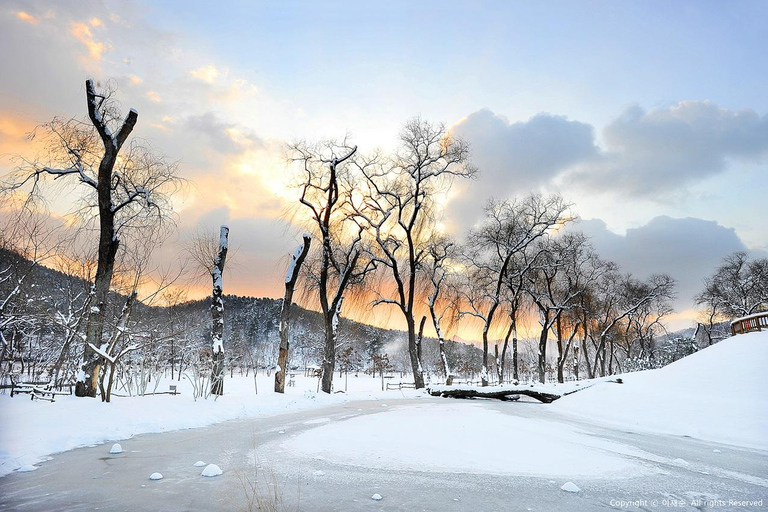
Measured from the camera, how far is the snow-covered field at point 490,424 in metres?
6.28

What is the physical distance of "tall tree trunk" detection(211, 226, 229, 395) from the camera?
50.0 feet

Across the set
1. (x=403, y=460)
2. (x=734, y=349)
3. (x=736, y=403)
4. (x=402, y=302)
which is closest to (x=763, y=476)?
(x=403, y=460)

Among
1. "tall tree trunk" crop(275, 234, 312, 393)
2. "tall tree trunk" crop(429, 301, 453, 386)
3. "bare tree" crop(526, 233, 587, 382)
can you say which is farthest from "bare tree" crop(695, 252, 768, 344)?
"tall tree trunk" crop(275, 234, 312, 393)

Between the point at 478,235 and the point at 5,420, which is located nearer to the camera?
the point at 5,420

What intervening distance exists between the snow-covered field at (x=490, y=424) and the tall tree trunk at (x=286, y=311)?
2.23 meters

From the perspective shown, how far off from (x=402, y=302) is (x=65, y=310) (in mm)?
19309

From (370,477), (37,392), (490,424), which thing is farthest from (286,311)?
(370,477)

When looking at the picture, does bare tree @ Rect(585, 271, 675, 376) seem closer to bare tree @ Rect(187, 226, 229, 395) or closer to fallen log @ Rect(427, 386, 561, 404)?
fallen log @ Rect(427, 386, 561, 404)

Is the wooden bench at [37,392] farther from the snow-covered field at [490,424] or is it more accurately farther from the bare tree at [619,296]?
the bare tree at [619,296]

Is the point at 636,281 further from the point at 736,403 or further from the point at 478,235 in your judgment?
the point at 736,403

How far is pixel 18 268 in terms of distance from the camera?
16484 mm

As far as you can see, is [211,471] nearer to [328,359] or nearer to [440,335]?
[328,359]

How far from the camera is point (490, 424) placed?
9.77 m

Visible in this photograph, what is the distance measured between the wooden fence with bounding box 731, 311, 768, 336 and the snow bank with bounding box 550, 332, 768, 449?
326 centimetres
